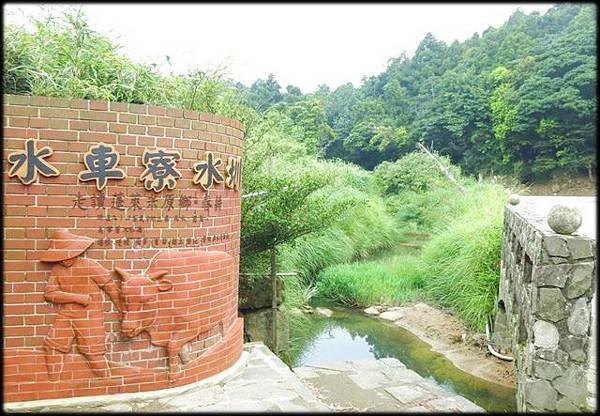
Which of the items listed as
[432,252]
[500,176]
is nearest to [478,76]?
[500,176]

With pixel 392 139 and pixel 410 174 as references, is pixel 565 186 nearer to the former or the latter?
pixel 410 174

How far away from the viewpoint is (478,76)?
3041 cm

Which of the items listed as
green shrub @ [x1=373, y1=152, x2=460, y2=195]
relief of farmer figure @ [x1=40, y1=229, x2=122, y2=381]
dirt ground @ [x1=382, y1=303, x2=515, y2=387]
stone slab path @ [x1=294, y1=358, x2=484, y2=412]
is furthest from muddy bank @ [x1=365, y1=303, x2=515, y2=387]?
green shrub @ [x1=373, y1=152, x2=460, y2=195]

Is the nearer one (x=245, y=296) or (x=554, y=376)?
(x=554, y=376)

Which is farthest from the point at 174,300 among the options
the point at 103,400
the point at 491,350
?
the point at 491,350

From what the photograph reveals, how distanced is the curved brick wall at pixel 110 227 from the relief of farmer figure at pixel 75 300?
0.13ft

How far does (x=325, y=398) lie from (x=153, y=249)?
11.8 feet

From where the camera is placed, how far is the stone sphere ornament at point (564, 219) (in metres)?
4.69

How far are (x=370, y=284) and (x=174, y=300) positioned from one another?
8.49 metres

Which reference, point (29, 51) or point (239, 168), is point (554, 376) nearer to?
point (239, 168)

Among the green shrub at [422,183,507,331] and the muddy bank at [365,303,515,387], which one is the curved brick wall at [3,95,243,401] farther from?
the green shrub at [422,183,507,331]

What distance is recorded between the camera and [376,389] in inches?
272

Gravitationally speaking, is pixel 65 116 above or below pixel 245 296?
above

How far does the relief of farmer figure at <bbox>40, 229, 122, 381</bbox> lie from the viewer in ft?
12.7
